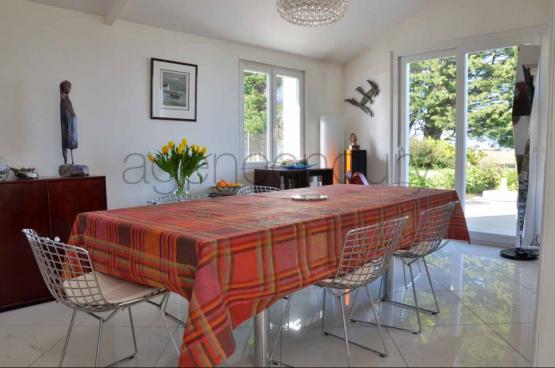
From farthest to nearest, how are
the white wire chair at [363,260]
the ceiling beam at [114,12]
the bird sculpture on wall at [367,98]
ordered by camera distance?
the bird sculpture on wall at [367,98] → the ceiling beam at [114,12] → the white wire chair at [363,260]

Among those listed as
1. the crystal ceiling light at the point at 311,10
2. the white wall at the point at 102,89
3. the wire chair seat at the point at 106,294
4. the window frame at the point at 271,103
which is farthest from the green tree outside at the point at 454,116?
the wire chair seat at the point at 106,294

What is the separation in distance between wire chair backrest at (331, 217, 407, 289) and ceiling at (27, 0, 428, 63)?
8.85 feet

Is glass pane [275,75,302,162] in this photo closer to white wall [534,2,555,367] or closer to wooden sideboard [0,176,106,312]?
wooden sideboard [0,176,106,312]

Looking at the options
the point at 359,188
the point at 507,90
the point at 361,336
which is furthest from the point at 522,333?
the point at 507,90

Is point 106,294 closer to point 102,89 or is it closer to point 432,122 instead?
point 102,89

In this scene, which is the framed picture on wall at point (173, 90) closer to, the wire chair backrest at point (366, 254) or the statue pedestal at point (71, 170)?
the statue pedestal at point (71, 170)

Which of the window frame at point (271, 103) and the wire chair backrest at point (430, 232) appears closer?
the wire chair backrest at point (430, 232)

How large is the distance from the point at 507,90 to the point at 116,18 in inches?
152

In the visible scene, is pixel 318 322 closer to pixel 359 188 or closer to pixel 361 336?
pixel 361 336

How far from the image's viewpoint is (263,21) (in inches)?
171

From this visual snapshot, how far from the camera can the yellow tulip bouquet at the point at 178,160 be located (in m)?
3.81

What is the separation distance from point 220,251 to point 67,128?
2.25m

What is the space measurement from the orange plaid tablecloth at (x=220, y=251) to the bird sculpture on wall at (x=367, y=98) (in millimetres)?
3314

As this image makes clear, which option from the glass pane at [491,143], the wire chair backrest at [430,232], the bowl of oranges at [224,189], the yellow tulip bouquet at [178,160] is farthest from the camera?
the glass pane at [491,143]
